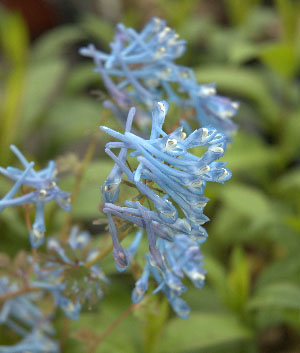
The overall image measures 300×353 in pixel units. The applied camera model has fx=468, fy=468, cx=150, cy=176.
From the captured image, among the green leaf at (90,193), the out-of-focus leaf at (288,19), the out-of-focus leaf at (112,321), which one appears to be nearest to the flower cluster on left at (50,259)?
the out-of-focus leaf at (112,321)

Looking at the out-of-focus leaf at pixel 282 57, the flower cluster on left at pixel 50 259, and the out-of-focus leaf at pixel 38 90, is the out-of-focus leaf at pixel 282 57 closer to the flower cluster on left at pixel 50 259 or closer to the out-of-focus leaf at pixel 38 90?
the out-of-focus leaf at pixel 38 90

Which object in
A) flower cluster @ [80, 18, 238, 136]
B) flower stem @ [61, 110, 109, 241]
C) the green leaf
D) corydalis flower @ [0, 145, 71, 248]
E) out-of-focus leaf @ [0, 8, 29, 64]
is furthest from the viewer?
out-of-focus leaf @ [0, 8, 29, 64]

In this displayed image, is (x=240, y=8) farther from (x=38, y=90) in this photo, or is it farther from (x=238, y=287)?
(x=238, y=287)

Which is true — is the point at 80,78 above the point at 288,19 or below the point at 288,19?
below

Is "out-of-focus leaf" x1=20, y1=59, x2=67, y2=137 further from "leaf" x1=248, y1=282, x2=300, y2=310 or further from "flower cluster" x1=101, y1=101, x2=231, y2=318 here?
"flower cluster" x1=101, y1=101, x2=231, y2=318

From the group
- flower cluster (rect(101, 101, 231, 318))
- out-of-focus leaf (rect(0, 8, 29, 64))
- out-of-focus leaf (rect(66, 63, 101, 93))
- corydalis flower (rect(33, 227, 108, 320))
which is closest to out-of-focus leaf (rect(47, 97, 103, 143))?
out-of-focus leaf (rect(66, 63, 101, 93))

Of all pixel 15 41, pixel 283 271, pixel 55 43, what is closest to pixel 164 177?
pixel 283 271

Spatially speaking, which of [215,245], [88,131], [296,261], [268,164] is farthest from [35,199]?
[268,164]
